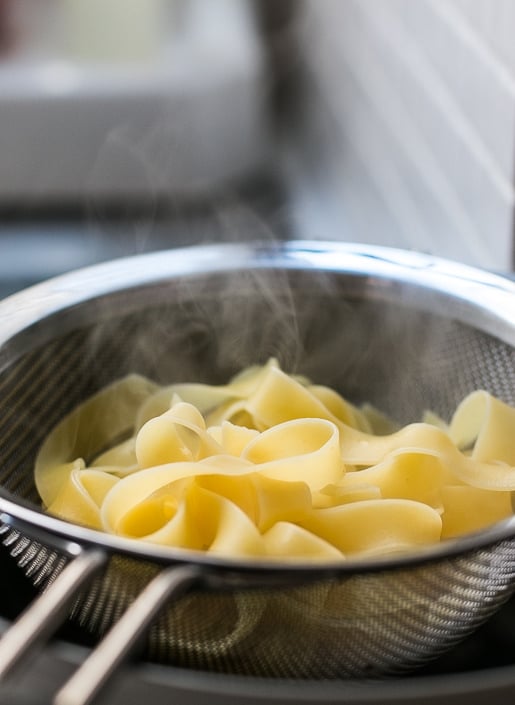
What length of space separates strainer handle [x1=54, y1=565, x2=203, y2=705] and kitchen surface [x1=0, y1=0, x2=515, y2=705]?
639 millimetres

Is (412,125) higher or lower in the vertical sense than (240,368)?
higher

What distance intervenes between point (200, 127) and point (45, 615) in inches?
57.2

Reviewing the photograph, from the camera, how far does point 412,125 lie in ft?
4.26

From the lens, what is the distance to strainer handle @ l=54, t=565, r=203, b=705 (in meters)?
0.39

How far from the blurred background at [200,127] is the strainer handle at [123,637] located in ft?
2.91

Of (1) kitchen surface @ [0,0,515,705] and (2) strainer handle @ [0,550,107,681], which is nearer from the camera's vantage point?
(2) strainer handle @ [0,550,107,681]

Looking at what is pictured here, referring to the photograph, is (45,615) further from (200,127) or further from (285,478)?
(200,127)

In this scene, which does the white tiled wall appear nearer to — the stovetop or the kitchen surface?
the kitchen surface

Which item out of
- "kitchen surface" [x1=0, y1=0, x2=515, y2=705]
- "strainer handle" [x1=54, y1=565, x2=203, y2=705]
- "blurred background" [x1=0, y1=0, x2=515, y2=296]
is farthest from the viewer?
"blurred background" [x1=0, y1=0, x2=515, y2=296]

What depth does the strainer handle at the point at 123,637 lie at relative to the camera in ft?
1.27

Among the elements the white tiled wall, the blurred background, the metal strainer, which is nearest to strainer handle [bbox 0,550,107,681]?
the metal strainer

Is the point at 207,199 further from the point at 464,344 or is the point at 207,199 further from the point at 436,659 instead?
the point at 436,659

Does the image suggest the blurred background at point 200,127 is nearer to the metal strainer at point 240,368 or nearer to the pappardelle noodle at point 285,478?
the metal strainer at point 240,368

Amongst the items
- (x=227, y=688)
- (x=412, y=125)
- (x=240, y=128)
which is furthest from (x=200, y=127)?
(x=227, y=688)
